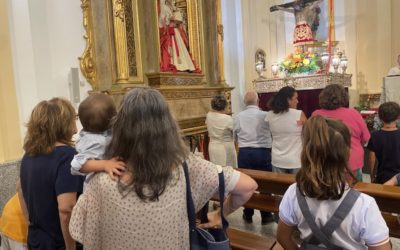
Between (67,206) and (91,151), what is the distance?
Answer: 345mm

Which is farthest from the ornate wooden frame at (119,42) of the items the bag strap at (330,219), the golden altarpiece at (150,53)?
the bag strap at (330,219)

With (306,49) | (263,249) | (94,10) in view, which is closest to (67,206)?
(263,249)

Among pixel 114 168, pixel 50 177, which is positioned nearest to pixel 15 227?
pixel 50 177

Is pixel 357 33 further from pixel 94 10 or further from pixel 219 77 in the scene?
pixel 94 10

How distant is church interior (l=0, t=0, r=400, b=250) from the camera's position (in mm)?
3812

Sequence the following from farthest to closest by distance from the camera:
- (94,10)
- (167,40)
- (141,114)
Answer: (167,40)
(94,10)
(141,114)

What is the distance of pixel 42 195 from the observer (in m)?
1.98

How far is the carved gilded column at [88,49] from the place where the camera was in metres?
5.29

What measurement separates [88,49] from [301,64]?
5607 mm

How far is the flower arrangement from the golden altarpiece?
2.37 m

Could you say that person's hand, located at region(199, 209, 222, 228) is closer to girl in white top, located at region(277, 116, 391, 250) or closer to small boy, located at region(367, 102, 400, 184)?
girl in white top, located at region(277, 116, 391, 250)

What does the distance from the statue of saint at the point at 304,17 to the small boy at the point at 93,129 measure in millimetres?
9188

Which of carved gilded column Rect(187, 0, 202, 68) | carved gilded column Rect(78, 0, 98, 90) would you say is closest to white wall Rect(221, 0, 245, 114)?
carved gilded column Rect(187, 0, 202, 68)

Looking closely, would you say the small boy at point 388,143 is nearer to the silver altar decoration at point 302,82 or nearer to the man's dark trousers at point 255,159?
the man's dark trousers at point 255,159
